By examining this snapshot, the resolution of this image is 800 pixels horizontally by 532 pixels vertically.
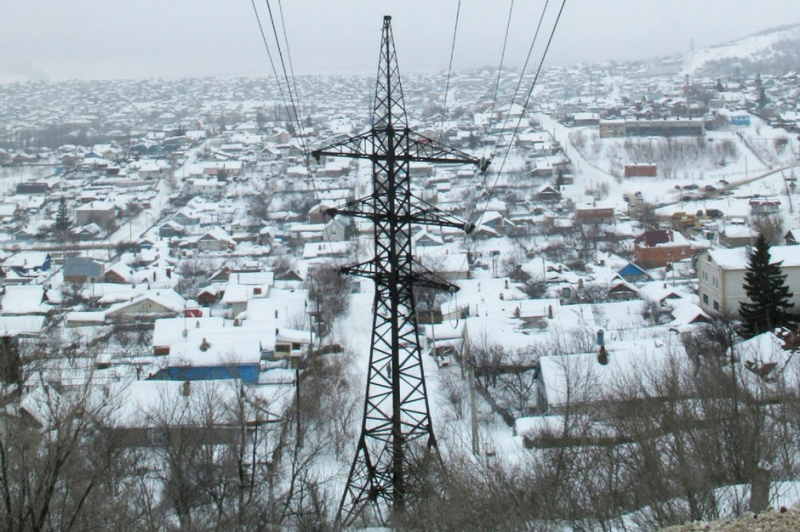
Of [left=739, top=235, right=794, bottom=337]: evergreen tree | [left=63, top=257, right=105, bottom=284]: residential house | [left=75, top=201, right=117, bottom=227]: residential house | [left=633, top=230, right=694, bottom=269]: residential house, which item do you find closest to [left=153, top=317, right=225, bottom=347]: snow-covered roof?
[left=63, top=257, right=105, bottom=284]: residential house

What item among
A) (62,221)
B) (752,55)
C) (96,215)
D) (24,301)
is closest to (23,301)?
(24,301)

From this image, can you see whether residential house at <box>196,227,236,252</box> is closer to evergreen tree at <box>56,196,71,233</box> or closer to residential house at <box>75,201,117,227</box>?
residential house at <box>75,201,117,227</box>

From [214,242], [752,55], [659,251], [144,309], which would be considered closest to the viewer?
[144,309]

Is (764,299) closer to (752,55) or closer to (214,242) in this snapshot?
(214,242)

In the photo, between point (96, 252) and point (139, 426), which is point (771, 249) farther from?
point (96, 252)

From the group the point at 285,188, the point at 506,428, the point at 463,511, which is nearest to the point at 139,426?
the point at 506,428

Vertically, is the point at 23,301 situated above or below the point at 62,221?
below

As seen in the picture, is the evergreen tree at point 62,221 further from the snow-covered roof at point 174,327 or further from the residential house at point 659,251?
the residential house at point 659,251
